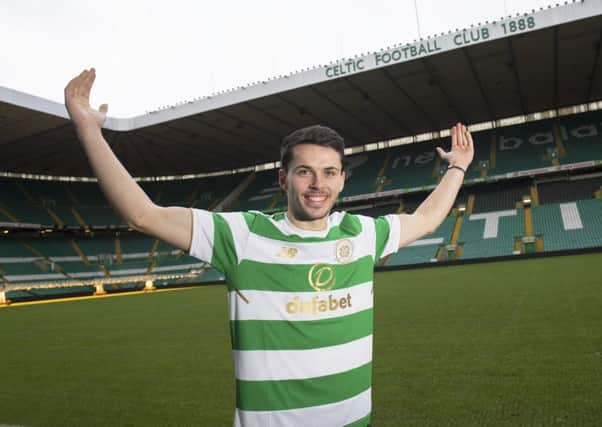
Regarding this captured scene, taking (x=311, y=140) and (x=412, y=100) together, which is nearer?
(x=311, y=140)

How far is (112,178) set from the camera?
137 cm

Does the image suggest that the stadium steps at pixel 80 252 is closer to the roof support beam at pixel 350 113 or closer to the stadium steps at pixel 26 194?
the stadium steps at pixel 26 194

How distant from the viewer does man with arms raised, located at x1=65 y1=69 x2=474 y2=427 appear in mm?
1504

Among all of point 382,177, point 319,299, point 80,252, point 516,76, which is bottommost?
point 319,299

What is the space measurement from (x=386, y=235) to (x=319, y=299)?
0.51 meters

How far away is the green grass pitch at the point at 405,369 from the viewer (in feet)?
11.6

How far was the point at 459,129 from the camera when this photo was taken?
219cm

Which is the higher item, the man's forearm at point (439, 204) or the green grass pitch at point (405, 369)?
the man's forearm at point (439, 204)

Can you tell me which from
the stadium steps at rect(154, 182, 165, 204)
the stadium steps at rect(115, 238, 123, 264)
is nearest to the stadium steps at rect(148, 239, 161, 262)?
the stadium steps at rect(115, 238, 123, 264)

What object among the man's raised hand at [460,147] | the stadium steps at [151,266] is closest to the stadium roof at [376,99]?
the stadium steps at [151,266]

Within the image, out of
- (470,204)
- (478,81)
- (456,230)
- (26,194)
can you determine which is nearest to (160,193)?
(26,194)

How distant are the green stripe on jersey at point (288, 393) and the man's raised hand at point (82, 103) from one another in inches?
38.0

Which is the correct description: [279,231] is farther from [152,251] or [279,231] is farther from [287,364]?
[152,251]

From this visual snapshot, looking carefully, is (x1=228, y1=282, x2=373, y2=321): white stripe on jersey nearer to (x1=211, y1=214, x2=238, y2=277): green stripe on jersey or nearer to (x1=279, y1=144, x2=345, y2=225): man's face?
(x1=211, y1=214, x2=238, y2=277): green stripe on jersey
